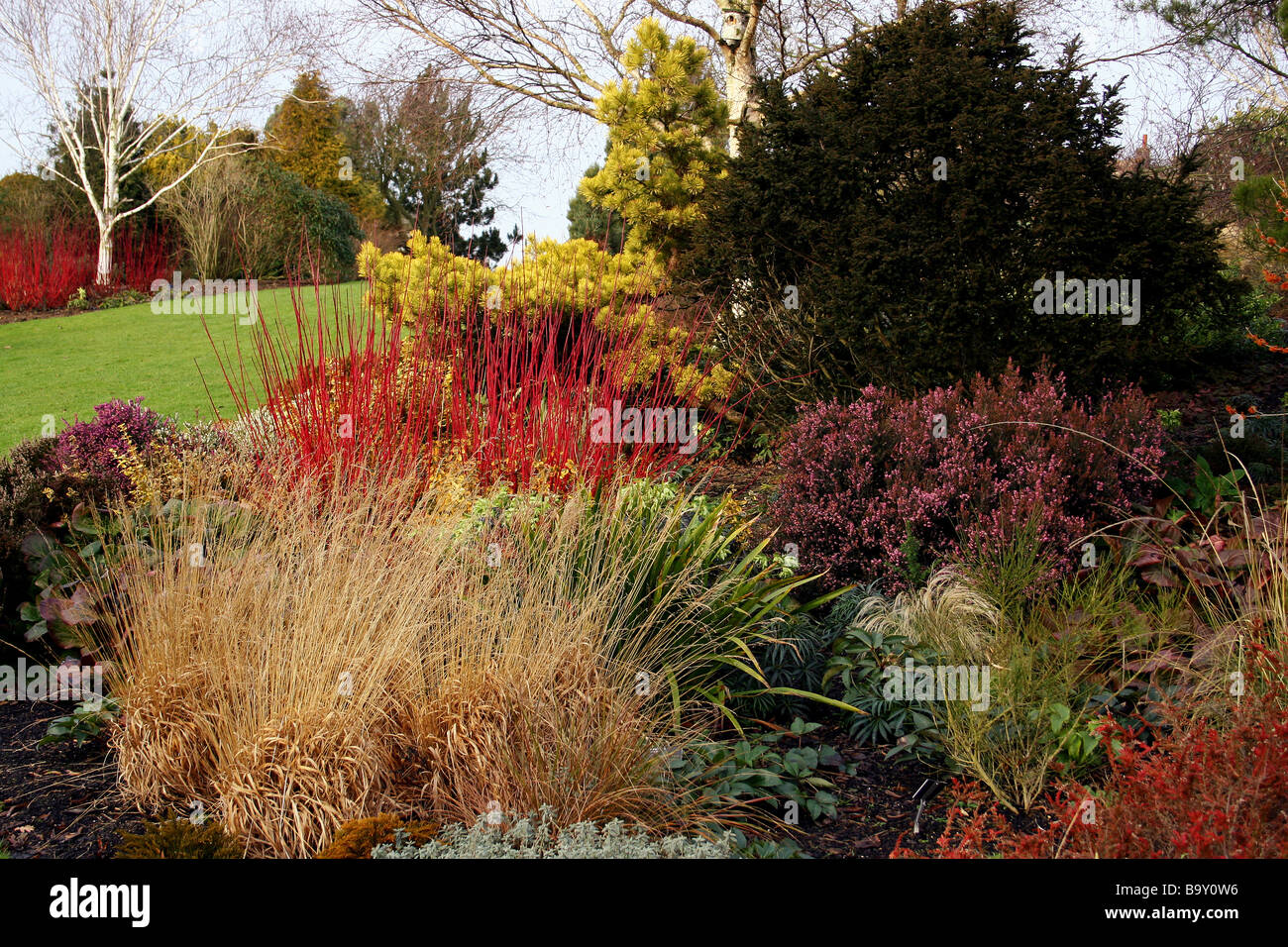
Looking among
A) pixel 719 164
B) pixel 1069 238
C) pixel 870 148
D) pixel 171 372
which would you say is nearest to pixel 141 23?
pixel 171 372

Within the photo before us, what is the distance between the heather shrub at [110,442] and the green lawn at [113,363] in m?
1.01

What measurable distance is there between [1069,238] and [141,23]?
62.4ft

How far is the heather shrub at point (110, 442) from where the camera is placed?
5.35 meters

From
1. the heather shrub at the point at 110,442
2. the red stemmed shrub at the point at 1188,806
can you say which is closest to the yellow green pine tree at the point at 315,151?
the heather shrub at the point at 110,442

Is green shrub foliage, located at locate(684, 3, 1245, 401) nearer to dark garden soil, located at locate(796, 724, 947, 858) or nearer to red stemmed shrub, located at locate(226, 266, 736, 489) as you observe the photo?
red stemmed shrub, located at locate(226, 266, 736, 489)

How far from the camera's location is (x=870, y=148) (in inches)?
238

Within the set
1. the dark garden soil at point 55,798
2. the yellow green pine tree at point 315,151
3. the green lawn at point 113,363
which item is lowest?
the dark garden soil at point 55,798

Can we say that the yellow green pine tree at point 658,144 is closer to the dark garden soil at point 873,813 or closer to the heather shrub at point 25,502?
the heather shrub at point 25,502

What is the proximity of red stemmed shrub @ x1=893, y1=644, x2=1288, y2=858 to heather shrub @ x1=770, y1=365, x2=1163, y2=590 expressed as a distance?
1.88m

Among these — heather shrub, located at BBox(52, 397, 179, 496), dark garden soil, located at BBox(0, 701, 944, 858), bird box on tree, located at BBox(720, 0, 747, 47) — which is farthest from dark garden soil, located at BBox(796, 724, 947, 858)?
bird box on tree, located at BBox(720, 0, 747, 47)

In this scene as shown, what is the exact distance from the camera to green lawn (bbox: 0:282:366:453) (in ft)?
30.8

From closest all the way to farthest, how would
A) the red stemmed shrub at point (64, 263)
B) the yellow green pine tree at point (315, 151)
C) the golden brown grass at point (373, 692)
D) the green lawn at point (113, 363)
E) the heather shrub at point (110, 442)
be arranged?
the golden brown grass at point (373, 692)
the heather shrub at point (110, 442)
the green lawn at point (113, 363)
the red stemmed shrub at point (64, 263)
the yellow green pine tree at point (315, 151)

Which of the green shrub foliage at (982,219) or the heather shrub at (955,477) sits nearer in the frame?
the heather shrub at (955,477)

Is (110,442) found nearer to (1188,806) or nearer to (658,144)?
(658,144)
